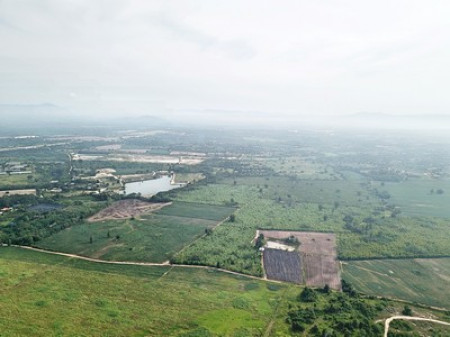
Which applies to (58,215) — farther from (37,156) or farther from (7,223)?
(37,156)

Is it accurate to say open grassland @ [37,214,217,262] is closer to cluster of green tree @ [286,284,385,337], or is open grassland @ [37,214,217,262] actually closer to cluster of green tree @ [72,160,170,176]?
cluster of green tree @ [286,284,385,337]

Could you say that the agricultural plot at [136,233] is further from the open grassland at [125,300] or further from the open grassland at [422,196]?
the open grassland at [422,196]

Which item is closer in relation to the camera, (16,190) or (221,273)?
(221,273)

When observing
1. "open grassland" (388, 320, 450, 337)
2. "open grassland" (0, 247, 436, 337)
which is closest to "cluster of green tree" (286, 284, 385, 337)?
"open grassland" (0, 247, 436, 337)

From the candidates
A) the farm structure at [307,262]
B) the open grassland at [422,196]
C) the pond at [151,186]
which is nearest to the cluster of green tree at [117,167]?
the pond at [151,186]

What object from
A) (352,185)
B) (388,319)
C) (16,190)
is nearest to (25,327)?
(388,319)

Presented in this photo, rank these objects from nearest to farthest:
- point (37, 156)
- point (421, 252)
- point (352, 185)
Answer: point (421, 252) → point (352, 185) → point (37, 156)

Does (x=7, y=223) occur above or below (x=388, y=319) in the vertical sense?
above

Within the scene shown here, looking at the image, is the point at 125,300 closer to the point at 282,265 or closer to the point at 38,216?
the point at 282,265
